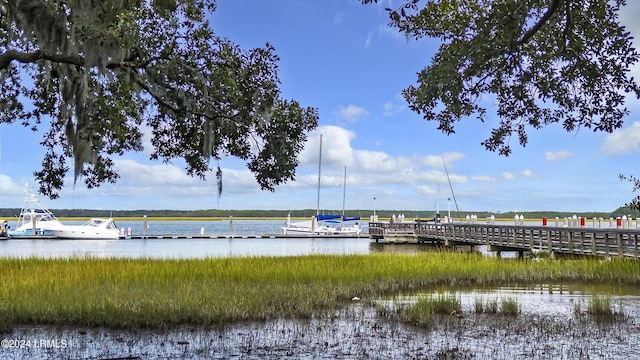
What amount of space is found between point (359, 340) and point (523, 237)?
2533 cm

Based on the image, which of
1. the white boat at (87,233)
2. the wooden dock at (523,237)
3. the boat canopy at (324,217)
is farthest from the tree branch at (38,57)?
the boat canopy at (324,217)

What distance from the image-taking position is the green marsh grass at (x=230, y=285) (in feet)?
36.5

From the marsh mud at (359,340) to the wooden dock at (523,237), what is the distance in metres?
14.4

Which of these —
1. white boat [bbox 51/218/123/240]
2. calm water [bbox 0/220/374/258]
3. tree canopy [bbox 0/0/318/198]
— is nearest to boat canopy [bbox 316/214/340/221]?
calm water [bbox 0/220/374/258]

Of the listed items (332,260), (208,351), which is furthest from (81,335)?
(332,260)

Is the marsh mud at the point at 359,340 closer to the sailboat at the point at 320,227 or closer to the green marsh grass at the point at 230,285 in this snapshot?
the green marsh grass at the point at 230,285

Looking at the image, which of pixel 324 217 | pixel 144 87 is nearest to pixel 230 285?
pixel 144 87

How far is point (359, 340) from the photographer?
31.3 ft

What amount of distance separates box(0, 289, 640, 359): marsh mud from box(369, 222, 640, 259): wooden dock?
14.4 m

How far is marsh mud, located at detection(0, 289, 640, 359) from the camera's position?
28.0 ft

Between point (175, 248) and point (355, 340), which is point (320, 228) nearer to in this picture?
point (175, 248)

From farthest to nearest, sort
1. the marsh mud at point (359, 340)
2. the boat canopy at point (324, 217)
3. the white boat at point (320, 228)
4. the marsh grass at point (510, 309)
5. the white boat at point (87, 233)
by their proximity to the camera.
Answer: the boat canopy at point (324, 217) < the white boat at point (320, 228) < the white boat at point (87, 233) < the marsh grass at point (510, 309) < the marsh mud at point (359, 340)

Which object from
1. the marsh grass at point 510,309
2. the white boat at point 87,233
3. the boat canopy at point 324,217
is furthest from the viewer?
the boat canopy at point 324,217

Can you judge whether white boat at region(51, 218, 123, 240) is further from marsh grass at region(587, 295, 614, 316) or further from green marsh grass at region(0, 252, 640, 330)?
marsh grass at region(587, 295, 614, 316)
